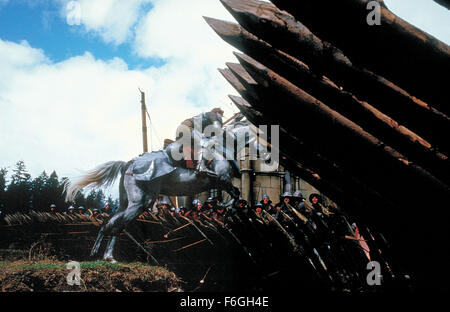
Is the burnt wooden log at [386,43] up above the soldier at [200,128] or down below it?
below

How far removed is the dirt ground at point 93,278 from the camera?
584cm

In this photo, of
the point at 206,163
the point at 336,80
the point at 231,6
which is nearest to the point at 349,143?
the point at 336,80

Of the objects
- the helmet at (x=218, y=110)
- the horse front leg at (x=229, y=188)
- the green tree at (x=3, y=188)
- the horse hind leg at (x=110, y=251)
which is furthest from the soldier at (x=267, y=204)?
the green tree at (x=3, y=188)

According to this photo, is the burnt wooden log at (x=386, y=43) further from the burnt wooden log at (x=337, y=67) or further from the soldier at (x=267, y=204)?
the soldier at (x=267, y=204)

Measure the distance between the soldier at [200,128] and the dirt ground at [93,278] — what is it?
2865 mm

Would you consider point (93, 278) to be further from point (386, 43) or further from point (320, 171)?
point (386, 43)

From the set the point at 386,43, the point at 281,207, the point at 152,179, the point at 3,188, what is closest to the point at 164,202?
the point at 152,179

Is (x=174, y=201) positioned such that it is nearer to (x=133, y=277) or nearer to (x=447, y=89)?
(x=133, y=277)

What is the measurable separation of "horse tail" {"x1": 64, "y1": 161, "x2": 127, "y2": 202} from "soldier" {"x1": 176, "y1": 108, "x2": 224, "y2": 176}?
5.80 ft

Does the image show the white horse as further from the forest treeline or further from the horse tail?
the forest treeline

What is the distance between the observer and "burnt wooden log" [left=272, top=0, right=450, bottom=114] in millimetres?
1655

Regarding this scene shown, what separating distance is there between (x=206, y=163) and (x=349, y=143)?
582 cm

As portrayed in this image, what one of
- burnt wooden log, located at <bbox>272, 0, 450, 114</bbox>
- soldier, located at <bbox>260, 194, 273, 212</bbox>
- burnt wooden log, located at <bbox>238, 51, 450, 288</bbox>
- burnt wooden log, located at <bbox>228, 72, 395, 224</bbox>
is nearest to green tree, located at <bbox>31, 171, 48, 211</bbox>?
soldier, located at <bbox>260, 194, 273, 212</bbox>

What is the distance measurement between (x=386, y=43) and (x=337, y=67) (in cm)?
75
